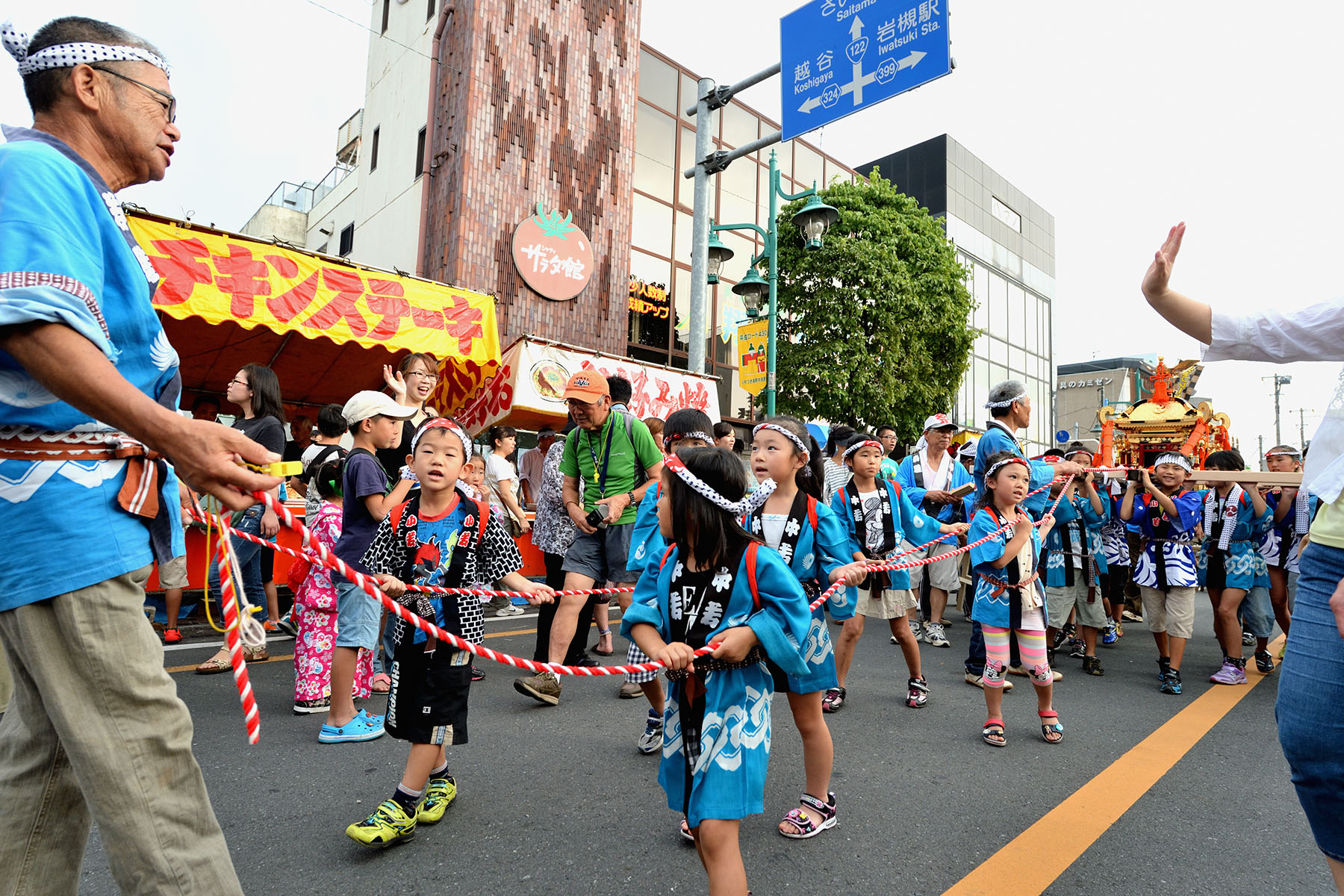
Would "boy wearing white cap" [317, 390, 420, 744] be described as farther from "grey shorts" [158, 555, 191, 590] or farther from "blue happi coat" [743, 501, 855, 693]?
"grey shorts" [158, 555, 191, 590]

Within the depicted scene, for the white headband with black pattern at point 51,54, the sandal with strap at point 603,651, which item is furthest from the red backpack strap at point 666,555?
the sandal with strap at point 603,651

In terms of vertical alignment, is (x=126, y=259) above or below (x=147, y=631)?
above

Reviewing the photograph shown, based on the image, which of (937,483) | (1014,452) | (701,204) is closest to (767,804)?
(1014,452)

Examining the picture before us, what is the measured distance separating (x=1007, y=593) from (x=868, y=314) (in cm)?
1245

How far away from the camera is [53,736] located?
1.53m

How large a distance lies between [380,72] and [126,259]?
56.0 ft

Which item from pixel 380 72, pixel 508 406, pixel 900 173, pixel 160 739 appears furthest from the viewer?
pixel 900 173

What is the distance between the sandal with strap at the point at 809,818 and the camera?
278 cm

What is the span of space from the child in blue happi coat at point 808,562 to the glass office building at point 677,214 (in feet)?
39.0

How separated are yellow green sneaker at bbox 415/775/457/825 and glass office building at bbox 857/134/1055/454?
2576 cm

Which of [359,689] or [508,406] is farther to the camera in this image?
[508,406]

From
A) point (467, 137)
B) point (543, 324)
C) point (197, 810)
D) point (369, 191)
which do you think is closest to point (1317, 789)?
point (197, 810)

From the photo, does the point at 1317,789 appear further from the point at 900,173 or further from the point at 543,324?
the point at 900,173

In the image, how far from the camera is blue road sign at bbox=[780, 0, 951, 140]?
7559mm
